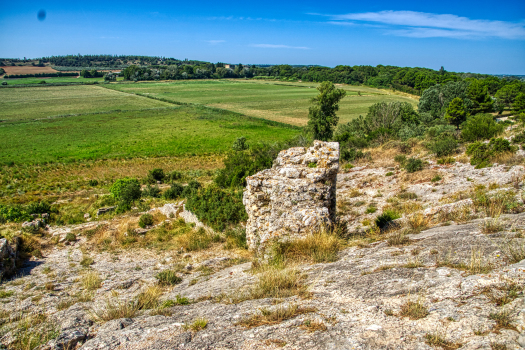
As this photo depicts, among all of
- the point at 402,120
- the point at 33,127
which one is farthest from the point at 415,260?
the point at 33,127

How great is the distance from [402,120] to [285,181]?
152 ft

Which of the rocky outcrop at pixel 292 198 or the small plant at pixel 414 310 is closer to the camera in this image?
the small plant at pixel 414 310

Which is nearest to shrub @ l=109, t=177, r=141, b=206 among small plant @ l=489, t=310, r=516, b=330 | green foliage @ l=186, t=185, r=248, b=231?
green foliage @ l=186, t=185, r=248, b=231

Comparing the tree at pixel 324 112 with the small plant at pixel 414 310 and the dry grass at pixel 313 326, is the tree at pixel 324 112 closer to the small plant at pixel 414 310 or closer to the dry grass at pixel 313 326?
the small plant at pixel 414 310

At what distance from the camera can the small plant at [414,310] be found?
4.04m

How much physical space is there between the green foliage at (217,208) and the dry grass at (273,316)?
8.66 meters

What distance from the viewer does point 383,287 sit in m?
5.02

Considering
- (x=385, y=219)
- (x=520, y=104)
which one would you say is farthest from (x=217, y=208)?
(x=520, y=104)

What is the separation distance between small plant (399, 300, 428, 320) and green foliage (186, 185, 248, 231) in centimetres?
954

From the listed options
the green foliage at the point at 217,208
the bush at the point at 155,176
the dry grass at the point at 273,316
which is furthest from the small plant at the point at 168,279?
the bush at the point at 155,176

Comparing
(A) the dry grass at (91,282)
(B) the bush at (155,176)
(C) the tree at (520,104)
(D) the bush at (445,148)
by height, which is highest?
(C) the tree at (520,104)

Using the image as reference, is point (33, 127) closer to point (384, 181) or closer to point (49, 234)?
point (49, 234)

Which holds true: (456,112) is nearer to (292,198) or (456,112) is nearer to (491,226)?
(491,226)

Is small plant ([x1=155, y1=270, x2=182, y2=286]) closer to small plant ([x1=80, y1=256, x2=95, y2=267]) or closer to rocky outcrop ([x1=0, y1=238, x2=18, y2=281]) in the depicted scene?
small plant ([x1=80, y1=256, x2=95, y2=267])
